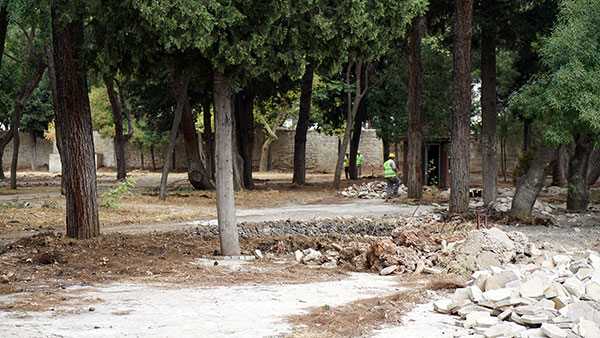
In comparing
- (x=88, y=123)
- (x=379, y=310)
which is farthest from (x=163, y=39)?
(x=379, y=310)

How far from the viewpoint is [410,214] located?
61.3ft

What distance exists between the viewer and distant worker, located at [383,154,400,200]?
23.7m

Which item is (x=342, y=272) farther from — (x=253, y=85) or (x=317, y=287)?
→ (x=253, y=85)

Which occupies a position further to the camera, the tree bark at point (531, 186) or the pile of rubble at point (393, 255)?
the tree bark at point (531, 186)

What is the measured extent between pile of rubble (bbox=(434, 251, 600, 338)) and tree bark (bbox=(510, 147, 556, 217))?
840 cm

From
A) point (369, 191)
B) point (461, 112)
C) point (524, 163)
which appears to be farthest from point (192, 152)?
point (524, 163)

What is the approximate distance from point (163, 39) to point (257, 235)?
568cm

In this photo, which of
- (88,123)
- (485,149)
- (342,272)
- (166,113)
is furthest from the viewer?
(166,113)

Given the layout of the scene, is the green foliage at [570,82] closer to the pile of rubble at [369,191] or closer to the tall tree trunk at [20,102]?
the pile of rubble at [369,191]

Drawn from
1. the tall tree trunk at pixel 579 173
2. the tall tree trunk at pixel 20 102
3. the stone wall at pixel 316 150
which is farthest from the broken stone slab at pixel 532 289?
the stone wall at pixel 316 150

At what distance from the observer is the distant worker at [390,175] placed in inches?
935

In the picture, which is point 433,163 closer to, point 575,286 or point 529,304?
point 575,286

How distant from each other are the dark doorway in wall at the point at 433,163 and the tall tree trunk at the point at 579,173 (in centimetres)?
980

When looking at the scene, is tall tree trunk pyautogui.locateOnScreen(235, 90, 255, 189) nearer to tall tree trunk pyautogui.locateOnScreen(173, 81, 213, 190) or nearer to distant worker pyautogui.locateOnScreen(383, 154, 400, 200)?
tall tree trunk pyautogui.locateOnScreen(173, 81, 213, 190)
